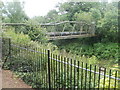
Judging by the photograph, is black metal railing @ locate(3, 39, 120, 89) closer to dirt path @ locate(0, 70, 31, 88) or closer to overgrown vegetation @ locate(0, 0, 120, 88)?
dirt path @ locate(0, 70, 31, 88)

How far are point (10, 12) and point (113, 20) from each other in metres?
5.43

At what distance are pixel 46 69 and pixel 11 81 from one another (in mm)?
803

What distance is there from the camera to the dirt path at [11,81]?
2488 millimetres

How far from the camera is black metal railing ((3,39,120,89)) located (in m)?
1.96

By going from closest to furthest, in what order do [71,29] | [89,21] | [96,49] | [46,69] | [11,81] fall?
1. [46,69]
2. [11,81]
3. [71,29]
4. [89,21]
5. [96,49]

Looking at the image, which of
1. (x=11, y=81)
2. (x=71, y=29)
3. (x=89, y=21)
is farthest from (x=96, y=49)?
(x=11, y=81)

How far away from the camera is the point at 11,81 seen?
8.66 ft

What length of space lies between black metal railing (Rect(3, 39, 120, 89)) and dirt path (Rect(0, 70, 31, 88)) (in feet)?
0.32

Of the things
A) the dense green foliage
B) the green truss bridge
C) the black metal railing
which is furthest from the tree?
the black metal railing

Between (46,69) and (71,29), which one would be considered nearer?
(46,69)

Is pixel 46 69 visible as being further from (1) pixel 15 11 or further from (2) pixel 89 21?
(2) pixel 89 21

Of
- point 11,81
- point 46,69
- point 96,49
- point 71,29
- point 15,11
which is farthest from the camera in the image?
point 96,49

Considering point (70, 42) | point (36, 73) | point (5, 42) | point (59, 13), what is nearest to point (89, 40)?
point (70, 42)

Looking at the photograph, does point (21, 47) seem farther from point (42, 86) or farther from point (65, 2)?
point (65, 2)
